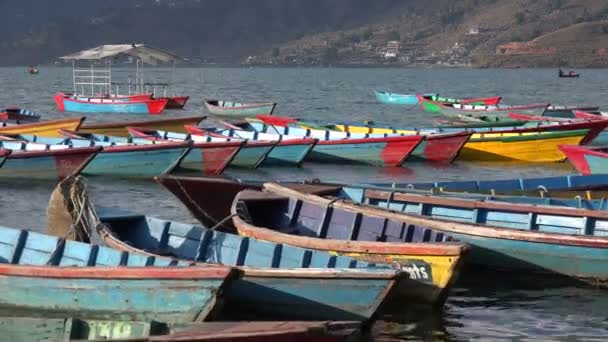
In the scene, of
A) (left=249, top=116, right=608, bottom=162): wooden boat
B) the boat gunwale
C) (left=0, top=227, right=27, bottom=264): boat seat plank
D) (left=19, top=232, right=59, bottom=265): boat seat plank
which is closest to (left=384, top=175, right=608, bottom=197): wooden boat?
the boat gunwale

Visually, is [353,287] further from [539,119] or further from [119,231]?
[539,119]

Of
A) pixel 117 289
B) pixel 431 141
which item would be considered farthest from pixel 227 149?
pixel 117 289

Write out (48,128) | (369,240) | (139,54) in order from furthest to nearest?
(139,54) < (48,128) < (369,240)

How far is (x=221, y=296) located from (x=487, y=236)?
18.5 ft

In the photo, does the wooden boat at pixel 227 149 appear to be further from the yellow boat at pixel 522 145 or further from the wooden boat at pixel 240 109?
Result: the wooden boat at pixel 240 109

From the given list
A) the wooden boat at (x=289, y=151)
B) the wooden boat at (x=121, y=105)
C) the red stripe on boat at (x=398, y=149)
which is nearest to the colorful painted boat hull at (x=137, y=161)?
the wooden boat at (x=289, y=151)

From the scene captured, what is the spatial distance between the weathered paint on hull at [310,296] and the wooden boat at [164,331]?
51.5 inches

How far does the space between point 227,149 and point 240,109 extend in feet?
82.9

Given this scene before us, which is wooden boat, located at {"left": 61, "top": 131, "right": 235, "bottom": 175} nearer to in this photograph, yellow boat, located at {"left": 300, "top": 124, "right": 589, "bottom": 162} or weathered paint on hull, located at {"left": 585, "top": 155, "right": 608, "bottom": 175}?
yellow boat, located at {"left": 300, "top": 124, "right": 589, "bottom": 162}

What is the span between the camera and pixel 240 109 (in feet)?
175

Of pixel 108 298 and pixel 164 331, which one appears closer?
pixel 164 331

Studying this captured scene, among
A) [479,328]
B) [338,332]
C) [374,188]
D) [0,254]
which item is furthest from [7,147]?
[338,332]

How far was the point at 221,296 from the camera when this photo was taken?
11953 millimetres

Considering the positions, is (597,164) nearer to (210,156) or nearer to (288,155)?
(288,155)
